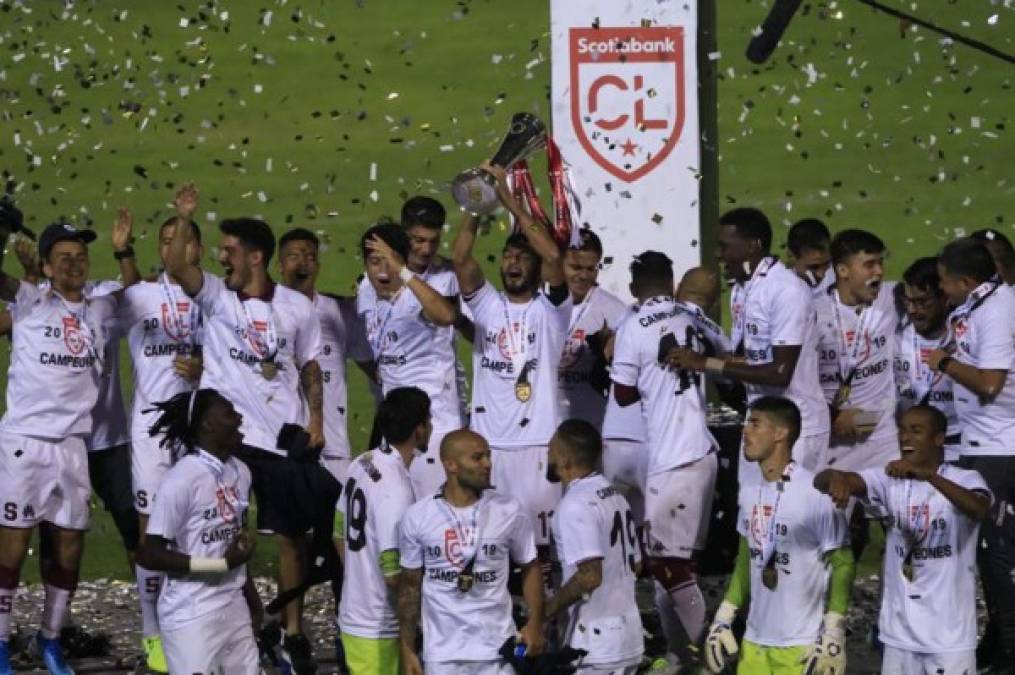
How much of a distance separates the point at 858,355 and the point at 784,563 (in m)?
2.18

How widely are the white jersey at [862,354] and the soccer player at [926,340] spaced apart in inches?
9.9

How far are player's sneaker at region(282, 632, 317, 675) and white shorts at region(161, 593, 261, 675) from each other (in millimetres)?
1262

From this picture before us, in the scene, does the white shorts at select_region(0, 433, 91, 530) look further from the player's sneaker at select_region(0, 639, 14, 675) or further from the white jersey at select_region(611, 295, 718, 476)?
the white jersey at select_region(611, 295, 718, 476)

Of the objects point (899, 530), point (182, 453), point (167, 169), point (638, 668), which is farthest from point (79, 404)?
point (167, 169)

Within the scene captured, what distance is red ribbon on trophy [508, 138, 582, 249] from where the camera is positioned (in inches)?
424

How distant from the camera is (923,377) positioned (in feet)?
34.6

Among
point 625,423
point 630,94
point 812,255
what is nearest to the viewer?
point 625,423

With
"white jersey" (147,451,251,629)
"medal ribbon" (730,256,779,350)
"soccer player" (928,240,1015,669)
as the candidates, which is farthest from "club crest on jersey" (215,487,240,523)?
"soccer player" (928,240,1015,669)

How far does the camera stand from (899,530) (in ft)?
29.2

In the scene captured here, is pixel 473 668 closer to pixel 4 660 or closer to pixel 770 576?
pixel 770 576

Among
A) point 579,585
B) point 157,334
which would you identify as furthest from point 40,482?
point 579,585

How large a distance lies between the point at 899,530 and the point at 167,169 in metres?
17.3

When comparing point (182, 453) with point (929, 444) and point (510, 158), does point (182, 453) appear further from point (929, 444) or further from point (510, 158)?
point (929, 444)

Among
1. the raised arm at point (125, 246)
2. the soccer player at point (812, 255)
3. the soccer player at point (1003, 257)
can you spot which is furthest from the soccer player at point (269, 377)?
the soccer player at point (1003, 257)
